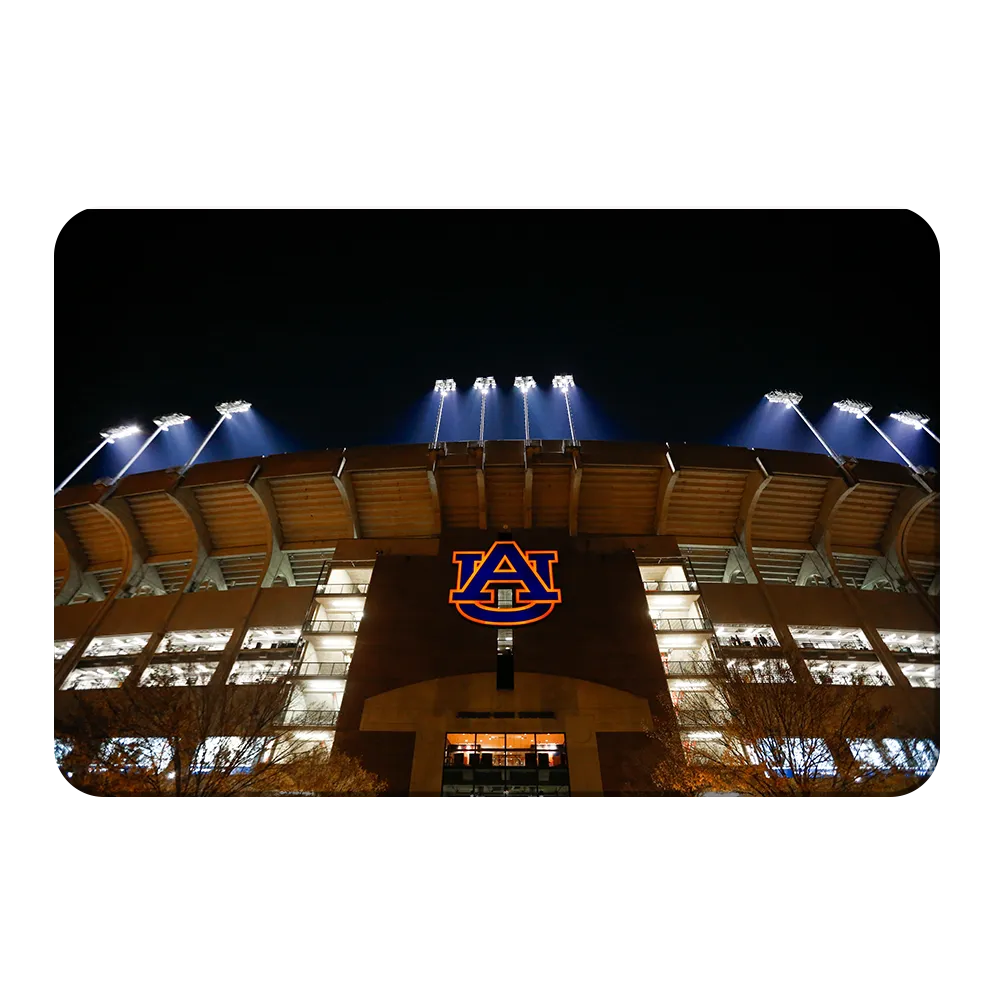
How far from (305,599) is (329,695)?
6.92 m

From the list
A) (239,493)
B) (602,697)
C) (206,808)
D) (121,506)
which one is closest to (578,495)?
(602,697)

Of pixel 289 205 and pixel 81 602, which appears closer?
pixel 289 205

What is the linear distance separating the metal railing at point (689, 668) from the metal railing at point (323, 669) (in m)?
17.4

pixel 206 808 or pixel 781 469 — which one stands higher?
pixel 781 469

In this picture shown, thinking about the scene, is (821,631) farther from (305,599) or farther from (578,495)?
(305,599)

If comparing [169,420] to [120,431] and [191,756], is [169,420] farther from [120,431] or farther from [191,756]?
[191,756]

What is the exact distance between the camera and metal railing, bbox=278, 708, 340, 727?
3005 cm

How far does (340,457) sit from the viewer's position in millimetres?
40500

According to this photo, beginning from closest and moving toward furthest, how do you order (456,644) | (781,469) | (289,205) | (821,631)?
(289,205), (456,644), (821,631), (781,469)

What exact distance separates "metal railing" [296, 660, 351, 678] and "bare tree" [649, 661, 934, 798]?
16561 millimetres

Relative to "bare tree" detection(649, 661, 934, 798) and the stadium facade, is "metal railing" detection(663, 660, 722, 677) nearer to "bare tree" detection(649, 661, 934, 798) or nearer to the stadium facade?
the stadium facade

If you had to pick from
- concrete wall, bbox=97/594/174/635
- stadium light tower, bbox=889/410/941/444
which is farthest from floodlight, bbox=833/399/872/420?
concrete wall, bbox=97/594/174/635

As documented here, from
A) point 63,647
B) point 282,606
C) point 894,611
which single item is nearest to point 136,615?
point 63,647

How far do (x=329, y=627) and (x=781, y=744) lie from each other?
2404 cm
